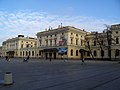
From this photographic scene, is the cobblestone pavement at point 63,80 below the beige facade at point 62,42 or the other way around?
below

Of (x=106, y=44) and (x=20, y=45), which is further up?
(x=20, y=45)

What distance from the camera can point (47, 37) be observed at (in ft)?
251

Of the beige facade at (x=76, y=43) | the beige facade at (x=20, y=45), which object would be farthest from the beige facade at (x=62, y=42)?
the beige facade at (x=20, y=45)

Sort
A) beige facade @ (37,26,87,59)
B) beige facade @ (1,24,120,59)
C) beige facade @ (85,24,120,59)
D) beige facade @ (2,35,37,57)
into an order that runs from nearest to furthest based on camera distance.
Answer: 1. beige facade @ (85,24,120,59)
2. beige facade @ (1,24,120,59)
3. beige facade @ (37,26,87,59)
4. beige facade @ (2,35,37,57)

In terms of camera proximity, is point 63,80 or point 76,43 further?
point 76,43

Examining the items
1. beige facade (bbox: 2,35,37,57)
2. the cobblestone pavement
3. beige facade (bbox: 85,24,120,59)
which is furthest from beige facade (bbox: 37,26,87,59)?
the cobblestone pavement

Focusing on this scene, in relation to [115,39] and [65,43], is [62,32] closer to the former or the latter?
[65,43]

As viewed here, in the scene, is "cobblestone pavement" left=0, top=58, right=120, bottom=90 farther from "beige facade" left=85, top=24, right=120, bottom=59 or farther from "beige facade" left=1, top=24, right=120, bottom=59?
"beige facade" left=1, top=24, right=120, bottom=59

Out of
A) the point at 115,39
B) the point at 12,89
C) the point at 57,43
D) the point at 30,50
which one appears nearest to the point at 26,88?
the point at 12,89

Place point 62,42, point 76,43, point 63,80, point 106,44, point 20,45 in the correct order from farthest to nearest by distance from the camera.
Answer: point 20,45 → point 76,43 → point 62,42 → point 106,44 → point 63,80

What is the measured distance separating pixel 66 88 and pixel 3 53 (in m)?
119

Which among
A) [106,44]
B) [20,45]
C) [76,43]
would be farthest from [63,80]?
[20,45]

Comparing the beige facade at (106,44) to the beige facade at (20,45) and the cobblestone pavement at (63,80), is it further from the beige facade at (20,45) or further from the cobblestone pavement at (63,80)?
the cobblestone pavement at (63,80)

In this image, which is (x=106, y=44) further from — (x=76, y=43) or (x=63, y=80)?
(x=63, y=80)
